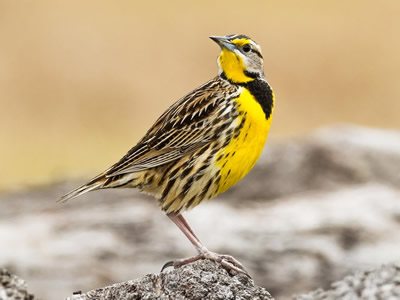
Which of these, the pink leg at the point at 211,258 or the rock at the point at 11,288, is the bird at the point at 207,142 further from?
the rock at the point at 11,288

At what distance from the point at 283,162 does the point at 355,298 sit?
17.4 feet

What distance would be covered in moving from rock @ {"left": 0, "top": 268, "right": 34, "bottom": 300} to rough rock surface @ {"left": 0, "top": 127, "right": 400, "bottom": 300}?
2.21 meters

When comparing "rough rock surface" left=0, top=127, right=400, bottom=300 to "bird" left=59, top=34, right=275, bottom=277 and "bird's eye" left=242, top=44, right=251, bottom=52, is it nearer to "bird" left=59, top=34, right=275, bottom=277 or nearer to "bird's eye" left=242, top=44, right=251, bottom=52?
"bird" left=59, top=34, right=275, bottom=277

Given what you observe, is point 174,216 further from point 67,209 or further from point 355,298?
point 67,209

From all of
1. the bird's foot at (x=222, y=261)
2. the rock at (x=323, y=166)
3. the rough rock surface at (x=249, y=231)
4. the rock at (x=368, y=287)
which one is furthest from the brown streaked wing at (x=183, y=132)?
the rock at (x=323, y=166)

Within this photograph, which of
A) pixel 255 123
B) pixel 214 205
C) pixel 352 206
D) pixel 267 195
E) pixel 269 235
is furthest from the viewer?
pixel 267 195

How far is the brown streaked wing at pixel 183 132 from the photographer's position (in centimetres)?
628

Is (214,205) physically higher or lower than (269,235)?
higher

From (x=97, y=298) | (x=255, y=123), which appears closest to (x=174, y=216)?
(x=255, y=123)

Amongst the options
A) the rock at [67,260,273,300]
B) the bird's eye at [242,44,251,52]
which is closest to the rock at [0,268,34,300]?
the rock at [67,260,273,300]

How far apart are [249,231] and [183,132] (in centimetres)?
325

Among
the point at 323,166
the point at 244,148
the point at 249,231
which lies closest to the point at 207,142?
the point at 244,148

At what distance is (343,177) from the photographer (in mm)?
11742

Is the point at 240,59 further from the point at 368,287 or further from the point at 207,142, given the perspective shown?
the point at 368,287
